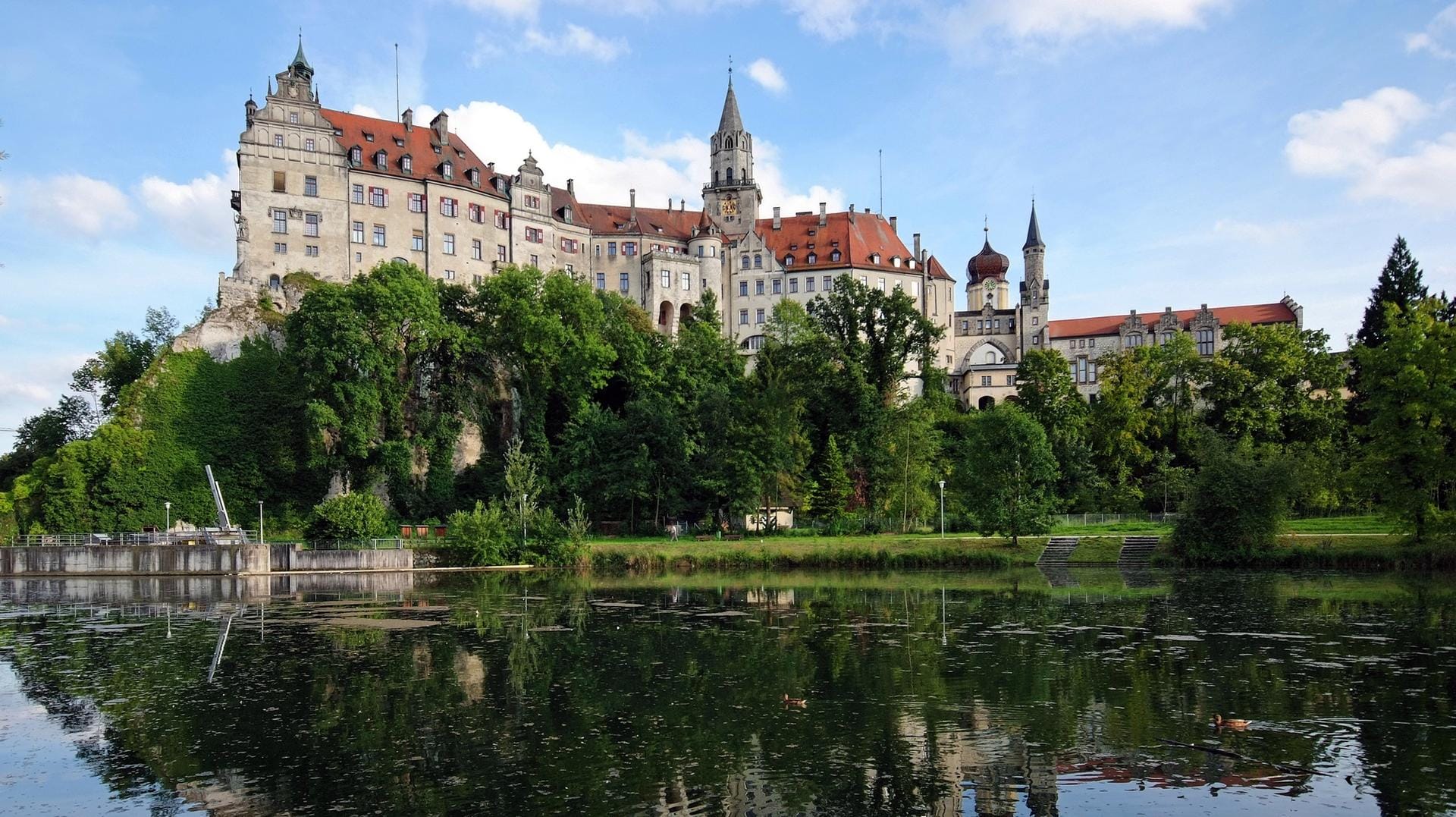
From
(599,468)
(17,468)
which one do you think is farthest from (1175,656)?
(17,468)

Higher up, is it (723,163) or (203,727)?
(723,163)

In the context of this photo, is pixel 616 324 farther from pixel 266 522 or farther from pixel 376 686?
pixel 376 686

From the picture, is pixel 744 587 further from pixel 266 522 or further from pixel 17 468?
pixel 17 468

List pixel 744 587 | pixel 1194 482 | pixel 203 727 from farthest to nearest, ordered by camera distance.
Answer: pixel 1194 482 < pixel 744 587 < pixel 203 727

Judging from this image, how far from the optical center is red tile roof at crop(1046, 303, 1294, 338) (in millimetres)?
99062

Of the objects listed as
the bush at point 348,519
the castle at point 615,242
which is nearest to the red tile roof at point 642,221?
the castle at point 615,242

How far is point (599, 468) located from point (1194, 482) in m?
31.2

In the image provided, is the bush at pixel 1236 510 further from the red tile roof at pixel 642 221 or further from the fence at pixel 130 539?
the red tile roof at pixel 642 221

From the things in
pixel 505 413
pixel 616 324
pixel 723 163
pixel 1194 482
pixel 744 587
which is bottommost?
pixel 744 587

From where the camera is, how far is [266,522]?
61812 mm

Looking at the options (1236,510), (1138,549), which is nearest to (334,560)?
(1138,549)

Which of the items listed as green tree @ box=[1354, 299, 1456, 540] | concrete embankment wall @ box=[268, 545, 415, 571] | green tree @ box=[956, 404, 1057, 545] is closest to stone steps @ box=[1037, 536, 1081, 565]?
green tree @ box=[956, 404, 1057, 545]

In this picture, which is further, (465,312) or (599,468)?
(465,312)

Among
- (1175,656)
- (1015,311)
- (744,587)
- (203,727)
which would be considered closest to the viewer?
(203,727)
